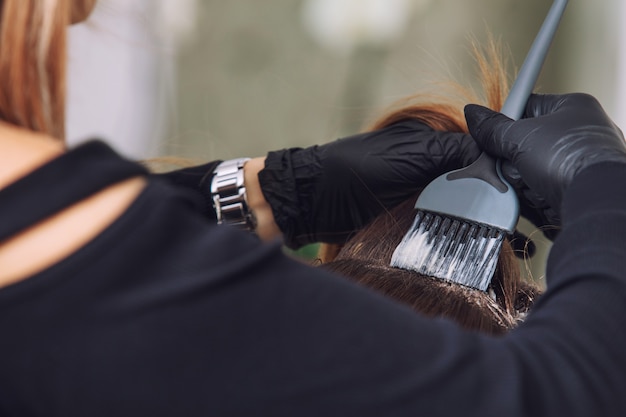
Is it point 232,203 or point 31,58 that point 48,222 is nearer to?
point 31,58

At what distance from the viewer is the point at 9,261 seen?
340 mm

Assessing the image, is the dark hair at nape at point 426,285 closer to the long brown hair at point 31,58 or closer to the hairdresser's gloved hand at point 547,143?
the hairdresser's gloved hand at point 547,143

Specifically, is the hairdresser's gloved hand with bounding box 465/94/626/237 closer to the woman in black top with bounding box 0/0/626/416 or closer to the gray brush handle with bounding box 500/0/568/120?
the gray brush handle with bounding box 500/0/568/120

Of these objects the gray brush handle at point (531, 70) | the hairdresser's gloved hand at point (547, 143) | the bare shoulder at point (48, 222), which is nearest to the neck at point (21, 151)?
the bare shoulder at point (48, 222)

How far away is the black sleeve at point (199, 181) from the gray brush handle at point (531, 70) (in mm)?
436

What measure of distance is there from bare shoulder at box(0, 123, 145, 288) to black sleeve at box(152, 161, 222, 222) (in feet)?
2.01

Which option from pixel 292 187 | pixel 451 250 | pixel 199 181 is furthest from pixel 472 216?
pixel 199 181

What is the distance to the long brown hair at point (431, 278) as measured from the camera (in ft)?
2.48

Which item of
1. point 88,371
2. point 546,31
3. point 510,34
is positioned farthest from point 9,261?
point 510,34

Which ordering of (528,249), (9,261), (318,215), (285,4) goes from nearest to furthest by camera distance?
(9,261)
(528,249)
(318,215)
(285,4)

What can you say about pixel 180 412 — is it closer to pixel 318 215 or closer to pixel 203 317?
pixel 203 317

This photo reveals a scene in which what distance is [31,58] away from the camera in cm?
41

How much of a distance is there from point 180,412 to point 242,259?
84 mm

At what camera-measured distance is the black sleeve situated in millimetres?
996
